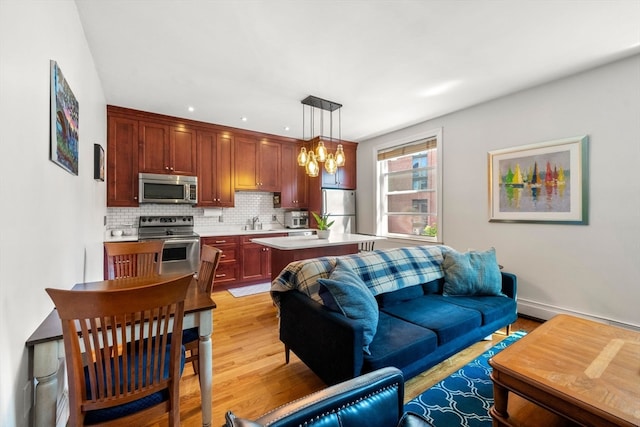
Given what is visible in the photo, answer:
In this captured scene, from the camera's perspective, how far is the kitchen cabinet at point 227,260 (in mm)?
4307

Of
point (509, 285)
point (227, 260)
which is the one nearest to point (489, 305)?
point (509, 285)

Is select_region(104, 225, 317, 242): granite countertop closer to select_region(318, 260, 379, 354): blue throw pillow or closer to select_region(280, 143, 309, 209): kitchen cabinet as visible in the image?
select_region(280, 143, 309, 209): kitchen cabinet

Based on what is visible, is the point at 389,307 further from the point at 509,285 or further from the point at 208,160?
the point at 208,160

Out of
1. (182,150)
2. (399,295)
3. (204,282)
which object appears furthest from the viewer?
(182,150)

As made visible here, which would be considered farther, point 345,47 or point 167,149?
point 167,149

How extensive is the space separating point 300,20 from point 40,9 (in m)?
1.51

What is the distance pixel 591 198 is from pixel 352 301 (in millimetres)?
2857

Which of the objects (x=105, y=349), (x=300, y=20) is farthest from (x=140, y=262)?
(x=300, y=20)

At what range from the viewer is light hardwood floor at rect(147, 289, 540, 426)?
1.80 metres

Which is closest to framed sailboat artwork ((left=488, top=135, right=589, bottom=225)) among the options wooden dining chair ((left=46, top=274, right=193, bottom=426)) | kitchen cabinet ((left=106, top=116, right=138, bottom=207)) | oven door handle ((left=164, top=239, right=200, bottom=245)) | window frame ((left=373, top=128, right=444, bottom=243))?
window frame ((left=373, top=128, right=444, bottom=243))

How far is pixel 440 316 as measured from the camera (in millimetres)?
2146

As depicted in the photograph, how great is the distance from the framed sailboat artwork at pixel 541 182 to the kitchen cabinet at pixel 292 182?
3.22 metres

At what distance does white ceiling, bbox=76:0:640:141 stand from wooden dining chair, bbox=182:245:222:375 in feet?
5.88

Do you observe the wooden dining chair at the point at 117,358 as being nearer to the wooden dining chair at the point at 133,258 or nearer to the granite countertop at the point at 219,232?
the wooden dining chair at the point at 133,258
